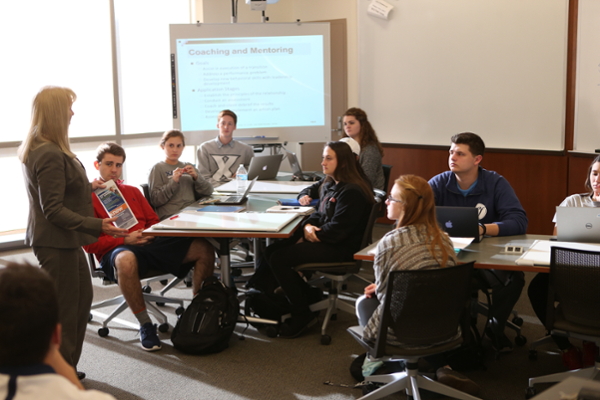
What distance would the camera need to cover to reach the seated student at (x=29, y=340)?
1042 mm

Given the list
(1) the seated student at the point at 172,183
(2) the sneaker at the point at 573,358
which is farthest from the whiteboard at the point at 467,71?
(1) the seated student at the point at 172,183

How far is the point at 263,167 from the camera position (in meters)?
4.87

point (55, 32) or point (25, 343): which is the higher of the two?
point (55, 32)

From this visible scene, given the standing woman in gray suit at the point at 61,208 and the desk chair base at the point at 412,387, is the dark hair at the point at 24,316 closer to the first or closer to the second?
Result: the standing woman in gray suit at the point at 61,208

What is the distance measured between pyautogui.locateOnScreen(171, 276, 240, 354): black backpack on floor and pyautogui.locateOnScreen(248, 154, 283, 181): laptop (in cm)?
146

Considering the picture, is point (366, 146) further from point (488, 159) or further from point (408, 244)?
point (408, 244)

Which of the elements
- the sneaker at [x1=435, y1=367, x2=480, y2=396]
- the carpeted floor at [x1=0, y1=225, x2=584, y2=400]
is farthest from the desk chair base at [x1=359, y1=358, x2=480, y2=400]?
the carpeted floor at [x1=0, y1=225, x2=584, y2=400]

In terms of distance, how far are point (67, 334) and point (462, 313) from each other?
1790 millimetres

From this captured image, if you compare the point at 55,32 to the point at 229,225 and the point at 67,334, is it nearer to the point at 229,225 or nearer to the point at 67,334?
the point at 229,225

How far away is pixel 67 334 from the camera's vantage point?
8.78 ft

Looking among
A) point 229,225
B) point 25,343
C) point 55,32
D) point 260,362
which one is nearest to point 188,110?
point 55,32

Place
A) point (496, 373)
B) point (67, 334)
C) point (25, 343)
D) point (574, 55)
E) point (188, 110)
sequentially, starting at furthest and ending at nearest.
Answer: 1. point (188, 110)
2. point (574, 55)
3. point (496, 373)
4. point (67, 334)
5. point (25, 343)

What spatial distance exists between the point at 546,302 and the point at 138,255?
2.28m

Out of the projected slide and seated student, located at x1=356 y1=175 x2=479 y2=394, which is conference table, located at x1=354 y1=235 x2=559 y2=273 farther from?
the projected slide
